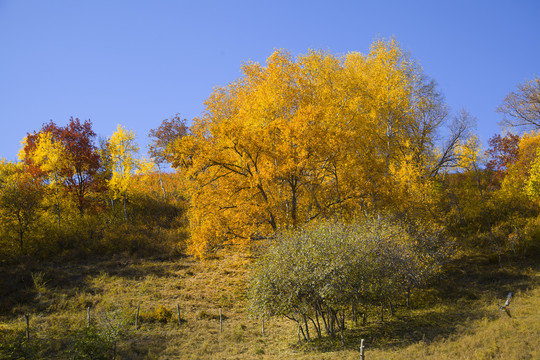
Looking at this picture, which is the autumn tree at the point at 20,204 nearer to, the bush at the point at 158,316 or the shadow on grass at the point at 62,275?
the shadow on grass at the point at 62,275

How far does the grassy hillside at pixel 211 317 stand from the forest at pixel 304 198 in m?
0.64

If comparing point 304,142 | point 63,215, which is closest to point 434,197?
point 304,142

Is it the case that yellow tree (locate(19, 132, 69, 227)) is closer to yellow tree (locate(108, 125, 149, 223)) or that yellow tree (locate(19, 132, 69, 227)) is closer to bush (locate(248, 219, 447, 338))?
yellow tree (locate(108, 125, 149, 223))

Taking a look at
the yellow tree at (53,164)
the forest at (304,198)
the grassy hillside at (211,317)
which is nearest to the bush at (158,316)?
the grassy hillside at (211,317)

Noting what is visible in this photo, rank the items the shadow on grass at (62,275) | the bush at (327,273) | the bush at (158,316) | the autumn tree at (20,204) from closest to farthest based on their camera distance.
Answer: the bush at (327,273), the bush at (158,316), the shadow on grass at (62,275), the autumn tree at (20,204)

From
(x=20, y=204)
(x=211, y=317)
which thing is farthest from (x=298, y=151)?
(x=20, y=204)

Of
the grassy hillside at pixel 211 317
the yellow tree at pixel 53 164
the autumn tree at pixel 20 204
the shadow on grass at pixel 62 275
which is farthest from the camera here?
the yellow tree at pixel 53 164

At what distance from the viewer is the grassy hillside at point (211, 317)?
1273 centimetres

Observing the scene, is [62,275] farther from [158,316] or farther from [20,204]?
[158,316]

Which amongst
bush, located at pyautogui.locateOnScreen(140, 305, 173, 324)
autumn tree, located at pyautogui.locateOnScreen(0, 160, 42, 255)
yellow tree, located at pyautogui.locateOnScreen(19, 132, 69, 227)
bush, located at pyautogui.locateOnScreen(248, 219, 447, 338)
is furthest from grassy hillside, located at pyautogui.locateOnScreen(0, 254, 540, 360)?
yellow tree, located at pyautogui.locateOnScreen(19, 132, 69, 227)

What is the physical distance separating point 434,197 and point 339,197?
866 cm

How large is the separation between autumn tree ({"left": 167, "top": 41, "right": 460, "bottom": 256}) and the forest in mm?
96

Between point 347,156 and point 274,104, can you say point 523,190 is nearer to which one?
point 347,156

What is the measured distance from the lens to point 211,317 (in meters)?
19.1
